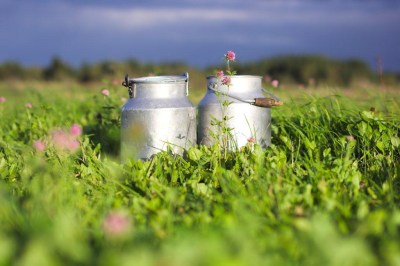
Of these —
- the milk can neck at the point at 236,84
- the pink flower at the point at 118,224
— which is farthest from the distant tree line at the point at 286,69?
the pink flower at the point at 118,224

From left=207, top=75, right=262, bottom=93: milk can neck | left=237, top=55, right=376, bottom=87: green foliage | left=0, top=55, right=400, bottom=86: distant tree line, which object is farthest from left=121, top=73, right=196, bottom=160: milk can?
left=237, top=55, right=376, bottom=87: green foliage

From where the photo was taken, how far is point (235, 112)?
3320 millimetres

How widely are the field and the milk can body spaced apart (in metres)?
0.19

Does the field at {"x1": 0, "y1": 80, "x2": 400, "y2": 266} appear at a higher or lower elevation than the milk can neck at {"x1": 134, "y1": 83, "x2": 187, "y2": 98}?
lower

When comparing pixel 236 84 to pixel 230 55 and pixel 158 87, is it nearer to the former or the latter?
pixel 230 55

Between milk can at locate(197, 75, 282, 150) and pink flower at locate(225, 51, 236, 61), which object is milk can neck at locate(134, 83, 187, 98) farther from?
pink flower at locate(225, 51, 236, 61)

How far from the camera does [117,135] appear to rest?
13.4 feet

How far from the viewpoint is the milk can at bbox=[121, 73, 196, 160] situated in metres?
3.15

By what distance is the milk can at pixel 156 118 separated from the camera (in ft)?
10.3

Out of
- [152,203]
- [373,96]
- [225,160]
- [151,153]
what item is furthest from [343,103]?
[152,203]

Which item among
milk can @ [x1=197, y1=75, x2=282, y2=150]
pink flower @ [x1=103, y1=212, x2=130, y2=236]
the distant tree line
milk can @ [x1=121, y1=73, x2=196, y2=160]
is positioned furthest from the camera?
the distant tree line

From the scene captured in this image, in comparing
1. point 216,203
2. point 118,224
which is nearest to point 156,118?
point 216,203

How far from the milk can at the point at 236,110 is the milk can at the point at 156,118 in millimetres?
150

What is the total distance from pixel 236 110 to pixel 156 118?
0.53m
